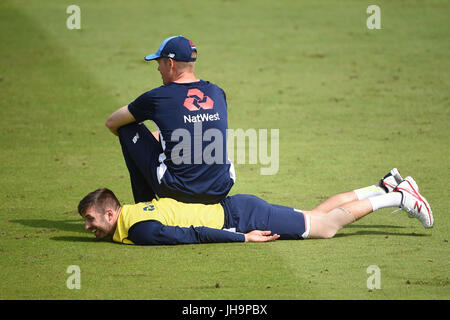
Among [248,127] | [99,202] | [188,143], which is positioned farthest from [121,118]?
[248,127]

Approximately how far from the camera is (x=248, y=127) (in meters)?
10.1

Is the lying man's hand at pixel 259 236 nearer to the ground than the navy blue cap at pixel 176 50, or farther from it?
nearer to the ground

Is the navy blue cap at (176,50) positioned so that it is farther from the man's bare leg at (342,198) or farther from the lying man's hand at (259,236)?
the man's bare leg at (342,198)

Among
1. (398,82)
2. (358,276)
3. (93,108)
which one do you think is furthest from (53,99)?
(358,276)

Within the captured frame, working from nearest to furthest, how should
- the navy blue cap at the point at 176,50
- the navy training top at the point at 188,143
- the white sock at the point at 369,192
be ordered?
1. the navy training top at the point at 188,143
2. the navy blue cap at the point at 176,50
3. the white sock at the point at 369,192

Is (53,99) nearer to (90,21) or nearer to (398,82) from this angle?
(90,21)

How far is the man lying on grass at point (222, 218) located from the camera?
19.2 feet

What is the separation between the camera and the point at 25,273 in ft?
17.6

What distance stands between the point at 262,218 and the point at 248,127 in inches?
163

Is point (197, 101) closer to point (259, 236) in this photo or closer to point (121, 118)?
point (121, 118)

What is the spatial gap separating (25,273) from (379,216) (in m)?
3.20

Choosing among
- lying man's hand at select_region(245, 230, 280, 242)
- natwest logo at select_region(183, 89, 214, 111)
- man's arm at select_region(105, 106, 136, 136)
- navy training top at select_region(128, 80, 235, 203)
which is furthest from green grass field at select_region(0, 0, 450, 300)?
natwest logo at select_region(183, 89, 214, 111)

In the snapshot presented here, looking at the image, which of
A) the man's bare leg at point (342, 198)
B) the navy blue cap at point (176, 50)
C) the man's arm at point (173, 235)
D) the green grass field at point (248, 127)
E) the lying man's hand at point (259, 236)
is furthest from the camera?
the man's bare leg at point (342, 198)

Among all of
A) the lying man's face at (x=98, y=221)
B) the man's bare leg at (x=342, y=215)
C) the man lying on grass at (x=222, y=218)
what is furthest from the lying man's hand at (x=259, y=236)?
the lying man's face at (x=98, y=221)
